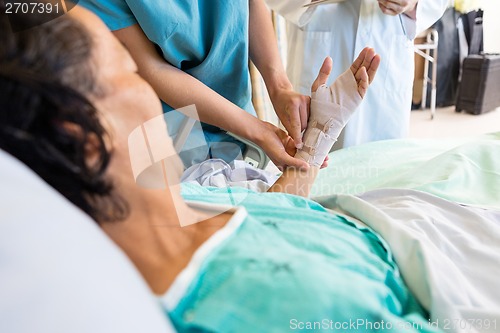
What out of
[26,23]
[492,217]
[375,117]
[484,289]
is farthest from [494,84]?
[26,23]

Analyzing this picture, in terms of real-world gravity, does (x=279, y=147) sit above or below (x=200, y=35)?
below

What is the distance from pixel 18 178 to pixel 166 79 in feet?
0.74

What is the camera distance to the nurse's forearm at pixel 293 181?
73cm

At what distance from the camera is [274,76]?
876 mm

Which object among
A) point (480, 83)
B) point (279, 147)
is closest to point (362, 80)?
point (279, 147)

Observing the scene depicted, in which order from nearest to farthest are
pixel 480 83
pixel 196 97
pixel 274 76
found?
pixel 196 97 < pixel 274 76 < pixel 480 83

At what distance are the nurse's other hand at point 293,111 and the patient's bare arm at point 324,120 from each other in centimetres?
1

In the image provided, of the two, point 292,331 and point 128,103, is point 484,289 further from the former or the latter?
point 128,103

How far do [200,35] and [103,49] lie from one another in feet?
0.80

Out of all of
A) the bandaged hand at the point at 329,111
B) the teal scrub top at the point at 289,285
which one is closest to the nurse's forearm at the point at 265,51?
the bandaged hand at the point at 329,111

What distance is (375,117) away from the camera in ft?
4.07

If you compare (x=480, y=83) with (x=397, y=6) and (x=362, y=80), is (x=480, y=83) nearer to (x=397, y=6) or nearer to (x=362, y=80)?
(x=397, y=6)

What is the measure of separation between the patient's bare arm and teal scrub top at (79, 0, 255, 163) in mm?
118

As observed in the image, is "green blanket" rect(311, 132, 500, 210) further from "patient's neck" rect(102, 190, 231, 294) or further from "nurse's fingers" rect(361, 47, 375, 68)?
"patient's neck" rect(102, 190, 231, 294)
